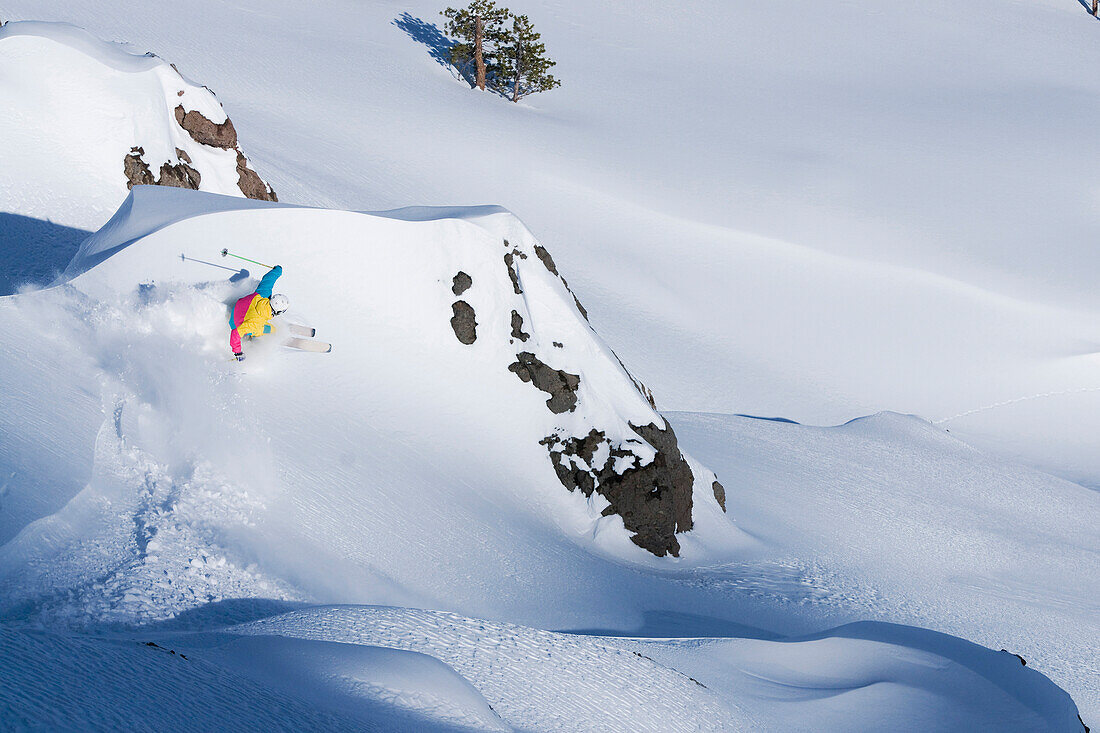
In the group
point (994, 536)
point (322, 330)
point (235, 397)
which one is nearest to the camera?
point (235, 397)

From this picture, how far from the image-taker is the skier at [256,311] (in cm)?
786

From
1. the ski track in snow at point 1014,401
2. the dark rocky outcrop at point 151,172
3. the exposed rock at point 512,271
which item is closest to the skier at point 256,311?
the exposed rock at point 512,271

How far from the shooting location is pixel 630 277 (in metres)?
22.8

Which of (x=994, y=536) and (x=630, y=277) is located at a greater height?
(x=630, y=277)

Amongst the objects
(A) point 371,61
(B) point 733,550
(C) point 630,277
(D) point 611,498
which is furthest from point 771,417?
(A) point 371,61

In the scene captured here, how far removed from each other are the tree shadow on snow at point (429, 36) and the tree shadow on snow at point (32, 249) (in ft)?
84.8

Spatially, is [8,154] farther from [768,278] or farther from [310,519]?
[768,278]

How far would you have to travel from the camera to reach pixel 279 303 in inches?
311

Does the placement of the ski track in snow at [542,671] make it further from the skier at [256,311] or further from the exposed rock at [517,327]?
the exposed rock at [517,327]

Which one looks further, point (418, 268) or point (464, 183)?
point (464, 183)

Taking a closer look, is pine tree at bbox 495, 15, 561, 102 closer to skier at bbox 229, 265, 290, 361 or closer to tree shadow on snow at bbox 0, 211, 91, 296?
tree shadow on snow at bbox 0, 211, 91, 296

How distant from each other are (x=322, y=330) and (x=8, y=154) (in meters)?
5.98

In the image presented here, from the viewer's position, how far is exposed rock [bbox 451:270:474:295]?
9.35m

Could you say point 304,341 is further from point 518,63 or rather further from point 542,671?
point 518,63
